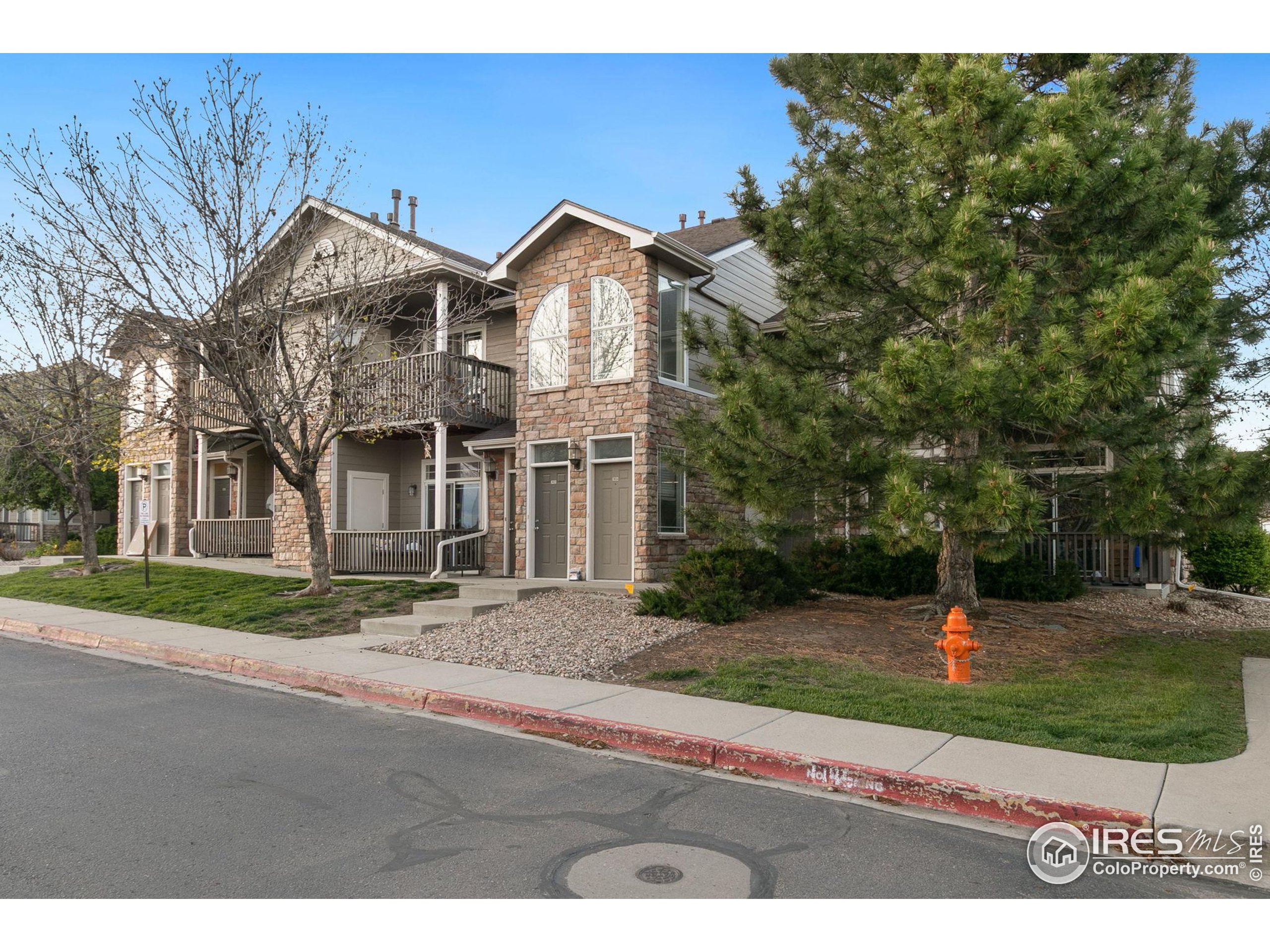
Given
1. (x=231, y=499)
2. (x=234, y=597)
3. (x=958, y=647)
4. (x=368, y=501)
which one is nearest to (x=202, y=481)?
(x=231, y=499)

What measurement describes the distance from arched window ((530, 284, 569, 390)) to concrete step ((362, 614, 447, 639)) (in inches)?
222

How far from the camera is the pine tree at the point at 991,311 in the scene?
26.1ft

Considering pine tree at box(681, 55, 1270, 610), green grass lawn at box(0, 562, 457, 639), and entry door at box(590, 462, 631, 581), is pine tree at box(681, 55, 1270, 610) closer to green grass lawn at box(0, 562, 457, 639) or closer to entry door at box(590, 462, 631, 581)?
entry door at box(590, 462, 631, 581)

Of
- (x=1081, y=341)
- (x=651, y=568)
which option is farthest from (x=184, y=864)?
(x=651, y=568)

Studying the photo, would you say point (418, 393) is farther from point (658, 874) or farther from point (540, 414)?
point (658, 874)

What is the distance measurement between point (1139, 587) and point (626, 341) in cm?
922

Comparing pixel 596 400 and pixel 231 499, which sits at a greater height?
pixel 596 400

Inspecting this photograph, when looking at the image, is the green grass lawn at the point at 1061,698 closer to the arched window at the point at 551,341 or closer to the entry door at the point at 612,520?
the entry door at the point at 612,520

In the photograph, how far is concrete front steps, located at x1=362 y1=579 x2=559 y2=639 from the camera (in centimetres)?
1184

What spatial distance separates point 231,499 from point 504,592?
43.5ft

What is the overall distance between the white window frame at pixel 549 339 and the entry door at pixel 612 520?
1815mm

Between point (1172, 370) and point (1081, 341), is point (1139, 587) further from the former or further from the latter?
point (1081, 341)

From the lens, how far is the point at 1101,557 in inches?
586

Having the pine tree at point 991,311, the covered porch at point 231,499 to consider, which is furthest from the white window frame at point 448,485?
the pine tree at point 991,311
